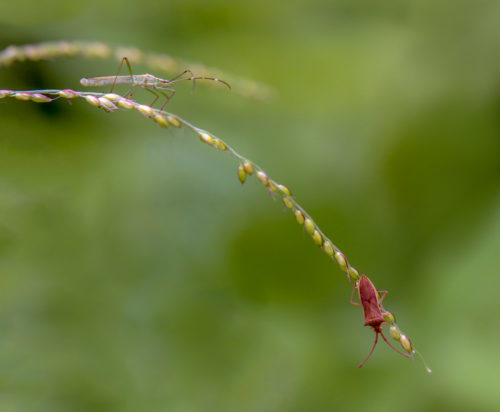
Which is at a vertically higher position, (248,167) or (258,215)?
(248,167)

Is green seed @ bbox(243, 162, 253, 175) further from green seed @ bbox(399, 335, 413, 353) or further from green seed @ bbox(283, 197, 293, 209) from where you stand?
green seed @ bbox(399, 335, 413, 353)

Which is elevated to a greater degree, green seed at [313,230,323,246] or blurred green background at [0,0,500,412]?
green seed at [313,230,323,246]

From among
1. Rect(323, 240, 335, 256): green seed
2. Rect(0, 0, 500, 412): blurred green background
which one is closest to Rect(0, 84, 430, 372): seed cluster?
Rect(323, 240, 335, 256): green seed

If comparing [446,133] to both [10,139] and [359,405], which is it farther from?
[10,139]

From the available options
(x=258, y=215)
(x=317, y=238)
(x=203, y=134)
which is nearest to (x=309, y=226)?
(x=317, y=238)

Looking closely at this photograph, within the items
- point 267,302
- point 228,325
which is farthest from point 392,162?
point 228,325

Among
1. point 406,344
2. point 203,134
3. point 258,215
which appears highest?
point 203,134

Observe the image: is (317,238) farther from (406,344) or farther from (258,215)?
(258,215)

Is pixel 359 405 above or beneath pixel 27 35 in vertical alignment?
beneath
